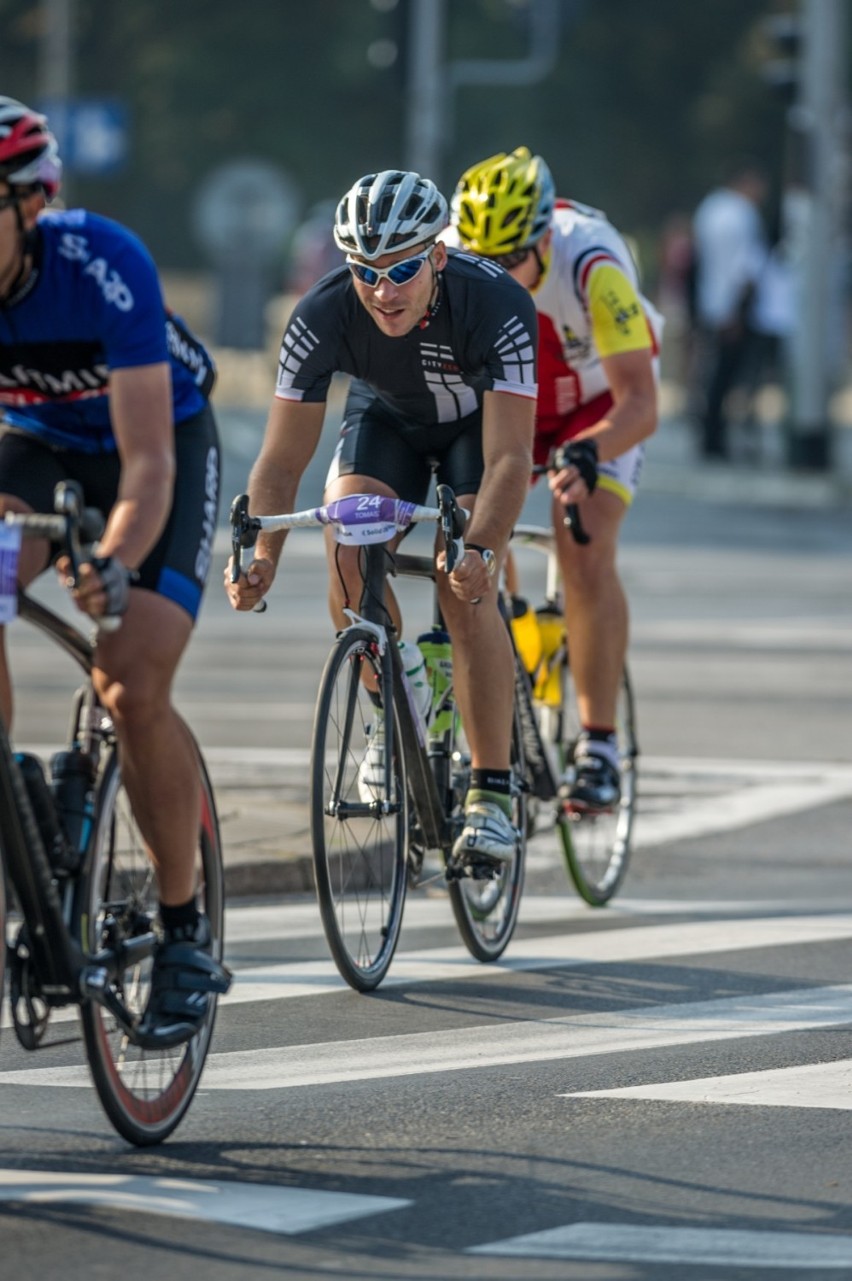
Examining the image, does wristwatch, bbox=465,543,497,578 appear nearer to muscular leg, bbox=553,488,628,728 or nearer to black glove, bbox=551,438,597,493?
black glove, bbox=551,438,597,493

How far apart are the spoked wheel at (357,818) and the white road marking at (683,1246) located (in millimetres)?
2007

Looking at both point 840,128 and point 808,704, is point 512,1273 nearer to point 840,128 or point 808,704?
point 808,704

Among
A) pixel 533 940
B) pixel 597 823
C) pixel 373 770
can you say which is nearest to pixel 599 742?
pixel 597 823

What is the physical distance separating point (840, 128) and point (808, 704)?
1312 cm

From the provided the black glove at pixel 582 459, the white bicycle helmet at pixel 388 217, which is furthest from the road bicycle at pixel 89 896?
the black glove at pixel 582 459

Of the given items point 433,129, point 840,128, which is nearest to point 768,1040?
point 840,128

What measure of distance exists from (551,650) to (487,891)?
3.94ft

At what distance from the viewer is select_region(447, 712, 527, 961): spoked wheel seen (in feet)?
24.0

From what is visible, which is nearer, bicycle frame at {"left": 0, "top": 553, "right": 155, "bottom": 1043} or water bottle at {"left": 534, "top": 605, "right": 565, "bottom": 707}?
bicycle frame at {"left": 0, "top": 553, "right": 155, "bottom": 1043}

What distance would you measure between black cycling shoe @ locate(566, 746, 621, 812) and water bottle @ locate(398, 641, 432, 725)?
1.17 m

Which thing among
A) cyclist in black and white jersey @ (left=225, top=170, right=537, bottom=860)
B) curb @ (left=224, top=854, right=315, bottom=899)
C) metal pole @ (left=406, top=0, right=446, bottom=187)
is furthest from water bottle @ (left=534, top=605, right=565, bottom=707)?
metal pole @ (left=406, top=0, right=446, bottom=187)

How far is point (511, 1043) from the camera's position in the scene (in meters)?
6.39

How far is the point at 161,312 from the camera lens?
5191 mm

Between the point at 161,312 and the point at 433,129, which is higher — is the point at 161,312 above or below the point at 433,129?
below
